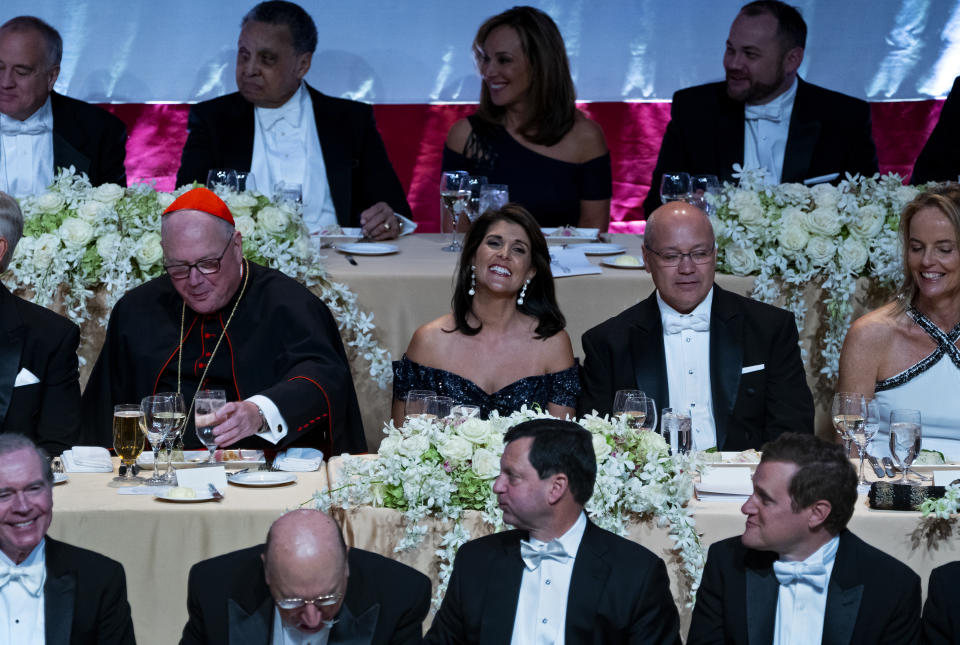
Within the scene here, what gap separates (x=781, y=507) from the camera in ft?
11.6

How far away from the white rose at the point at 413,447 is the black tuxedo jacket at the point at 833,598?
0.82 metres

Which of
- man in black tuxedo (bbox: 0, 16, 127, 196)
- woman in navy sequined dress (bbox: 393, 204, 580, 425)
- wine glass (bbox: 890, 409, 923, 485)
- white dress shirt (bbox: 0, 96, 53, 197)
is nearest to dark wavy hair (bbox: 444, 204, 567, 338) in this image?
woman in navy sequined dress (bbox: 393, 204, 580, 425)

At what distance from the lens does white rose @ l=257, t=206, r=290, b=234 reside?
5.87 m

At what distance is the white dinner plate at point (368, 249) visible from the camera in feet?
20.9

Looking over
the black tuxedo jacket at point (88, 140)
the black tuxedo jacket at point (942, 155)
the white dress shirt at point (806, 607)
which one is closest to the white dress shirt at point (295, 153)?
the black tuxedo jacket at point (88, 140)

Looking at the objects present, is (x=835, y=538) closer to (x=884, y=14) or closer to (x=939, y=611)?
(x=939, y=611)

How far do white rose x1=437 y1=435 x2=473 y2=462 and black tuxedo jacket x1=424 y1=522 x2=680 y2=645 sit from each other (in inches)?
11.8

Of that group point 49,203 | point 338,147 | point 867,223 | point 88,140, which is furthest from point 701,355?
point 88,140

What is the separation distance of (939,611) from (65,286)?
379cm

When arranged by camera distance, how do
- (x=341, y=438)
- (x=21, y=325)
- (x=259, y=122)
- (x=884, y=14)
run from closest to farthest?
(x=21, y=325) < (x=341, y=438) < (x=259, y=122) < (x=884, y=14)

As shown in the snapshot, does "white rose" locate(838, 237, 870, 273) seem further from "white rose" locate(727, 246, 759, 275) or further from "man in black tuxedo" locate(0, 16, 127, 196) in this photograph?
"man in black tuxedo" locate(0, 16, 127, 196)

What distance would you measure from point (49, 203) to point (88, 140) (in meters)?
1.40

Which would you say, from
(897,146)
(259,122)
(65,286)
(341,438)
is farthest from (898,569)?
(897,146)

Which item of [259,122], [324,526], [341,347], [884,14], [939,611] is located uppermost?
[884,14]
